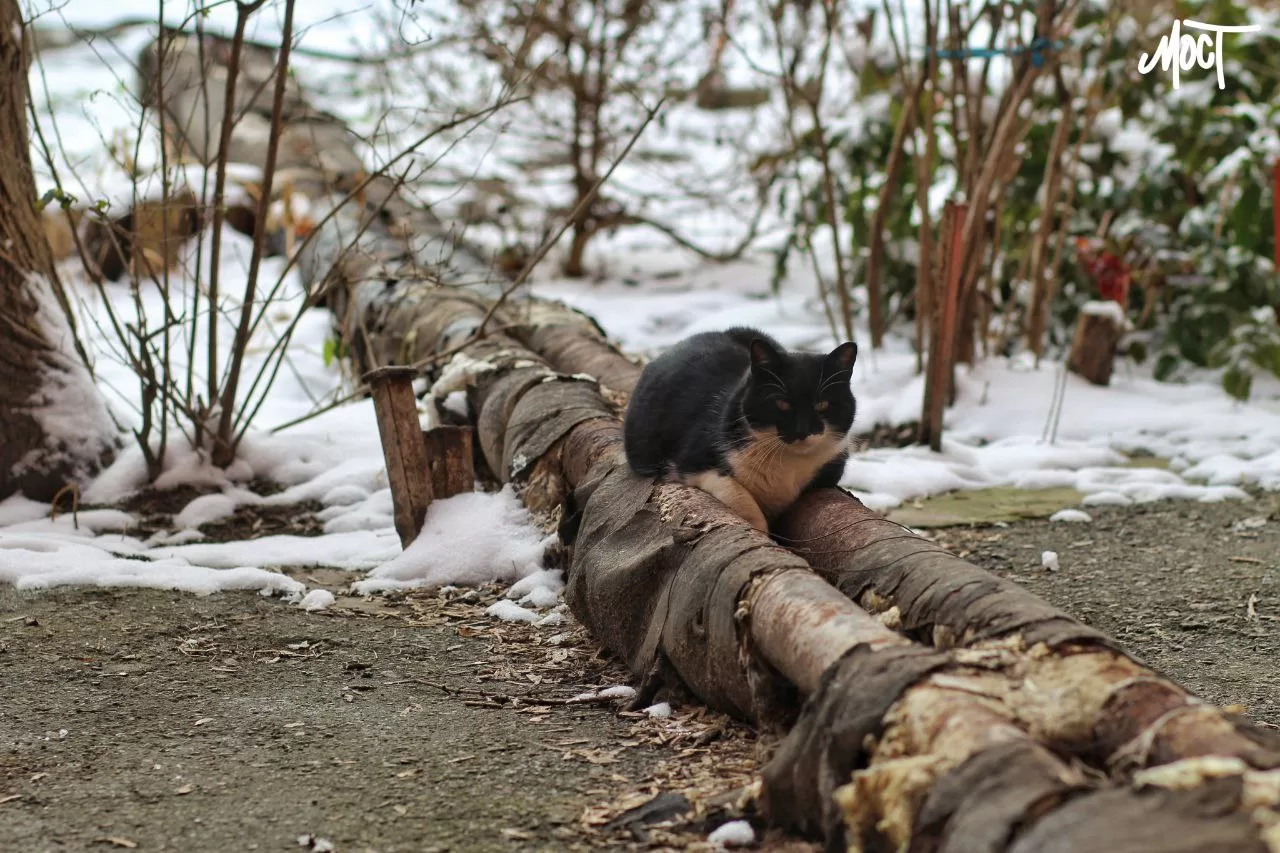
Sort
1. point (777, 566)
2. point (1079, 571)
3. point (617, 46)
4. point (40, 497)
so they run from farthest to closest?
point (617, 46) → point (40, 497) → point (1079, 571) → point (777, 566)

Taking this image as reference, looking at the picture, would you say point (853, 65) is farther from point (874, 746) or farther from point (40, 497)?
point (874, 746)

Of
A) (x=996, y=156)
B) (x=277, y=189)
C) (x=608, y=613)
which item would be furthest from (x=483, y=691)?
(x=277, y=189)

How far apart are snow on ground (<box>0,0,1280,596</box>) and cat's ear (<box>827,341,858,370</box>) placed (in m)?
0.95

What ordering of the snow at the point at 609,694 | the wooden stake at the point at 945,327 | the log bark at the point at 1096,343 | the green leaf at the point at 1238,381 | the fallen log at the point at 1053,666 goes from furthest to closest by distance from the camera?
the log bark at the point at 1096,343
the green leaf at the point at 1238,381
the wooden stake at the point at 945,327
the snow at the point at 609,694
the fallen log at the point at 1053,666

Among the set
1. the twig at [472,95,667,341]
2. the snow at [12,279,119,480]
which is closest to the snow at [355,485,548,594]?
the twig at [472,95,667,341]

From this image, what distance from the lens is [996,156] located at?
4.91 m

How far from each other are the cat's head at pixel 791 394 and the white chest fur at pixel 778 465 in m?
0.03

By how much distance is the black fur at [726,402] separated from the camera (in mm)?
2863

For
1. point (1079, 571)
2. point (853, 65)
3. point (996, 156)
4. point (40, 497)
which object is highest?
point (853, 65)

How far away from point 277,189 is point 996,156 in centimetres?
479

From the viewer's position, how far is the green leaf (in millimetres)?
5246

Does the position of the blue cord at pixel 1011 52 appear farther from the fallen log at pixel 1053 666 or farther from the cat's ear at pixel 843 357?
the fallen log at pixel 1053 666

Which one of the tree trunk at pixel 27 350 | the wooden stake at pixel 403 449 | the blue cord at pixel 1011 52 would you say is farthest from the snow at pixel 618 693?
the blue cord at pixel 1011 52

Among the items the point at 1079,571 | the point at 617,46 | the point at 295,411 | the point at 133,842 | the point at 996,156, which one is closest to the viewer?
the point at 133,842
